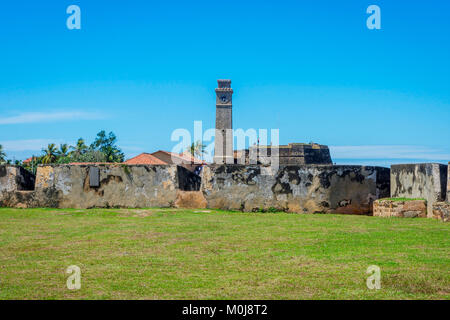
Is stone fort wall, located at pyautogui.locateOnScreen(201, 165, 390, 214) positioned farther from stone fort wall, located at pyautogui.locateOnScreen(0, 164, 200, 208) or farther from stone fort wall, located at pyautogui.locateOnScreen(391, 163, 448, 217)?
stone fort wall, located at pyautogui.locateOnScreen(0, 164, 200, 208)

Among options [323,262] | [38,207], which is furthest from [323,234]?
[38,207]

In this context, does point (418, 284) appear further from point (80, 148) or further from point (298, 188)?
point (80, 148)

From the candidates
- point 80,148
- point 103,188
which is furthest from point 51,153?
point 103,188

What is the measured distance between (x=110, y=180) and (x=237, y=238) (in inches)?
254

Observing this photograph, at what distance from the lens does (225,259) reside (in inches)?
212

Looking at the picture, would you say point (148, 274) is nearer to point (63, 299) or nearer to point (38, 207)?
point (63, 299)

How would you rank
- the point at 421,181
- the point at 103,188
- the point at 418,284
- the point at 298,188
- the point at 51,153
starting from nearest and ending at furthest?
the point at 418,284
the point at 421,181
the point at 298,188
the point at 103,188
the point at 51,153

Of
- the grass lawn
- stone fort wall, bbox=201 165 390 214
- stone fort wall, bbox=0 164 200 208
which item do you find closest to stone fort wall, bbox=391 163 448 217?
stone fort wall, bbox=201 165 390 214

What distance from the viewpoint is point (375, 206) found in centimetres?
1095

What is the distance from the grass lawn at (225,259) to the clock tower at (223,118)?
57.1 metres

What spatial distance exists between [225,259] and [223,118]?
6410cm

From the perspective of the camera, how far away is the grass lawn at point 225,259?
4102 mm

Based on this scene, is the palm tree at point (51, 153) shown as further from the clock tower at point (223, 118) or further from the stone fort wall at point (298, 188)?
the stone fort wall at point (298, 188)

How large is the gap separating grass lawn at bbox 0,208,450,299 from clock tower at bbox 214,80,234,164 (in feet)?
187
